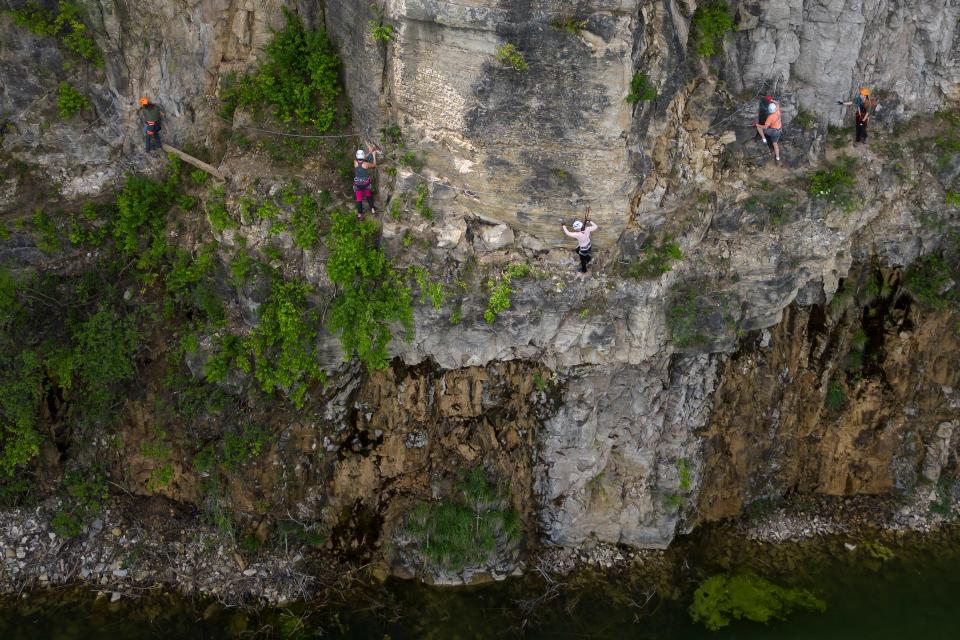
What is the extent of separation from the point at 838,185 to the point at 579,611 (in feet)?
28.4

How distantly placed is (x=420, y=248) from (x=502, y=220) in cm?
135

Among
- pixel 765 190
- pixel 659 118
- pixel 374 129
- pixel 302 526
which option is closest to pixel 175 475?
pixel 302 526

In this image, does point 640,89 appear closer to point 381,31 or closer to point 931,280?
point 381,31

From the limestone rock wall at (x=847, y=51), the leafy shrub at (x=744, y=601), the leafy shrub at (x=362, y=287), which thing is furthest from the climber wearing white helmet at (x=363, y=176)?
the leafy shrub at (x=744, y=601)

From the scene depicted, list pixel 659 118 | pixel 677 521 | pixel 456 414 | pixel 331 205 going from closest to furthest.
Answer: pixel 659 118 → pixel 331 205 → pixel 456 414 → pixel 677 521

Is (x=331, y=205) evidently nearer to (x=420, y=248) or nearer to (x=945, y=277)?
(x=420, y=248)

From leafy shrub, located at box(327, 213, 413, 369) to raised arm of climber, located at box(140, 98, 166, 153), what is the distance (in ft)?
12.6

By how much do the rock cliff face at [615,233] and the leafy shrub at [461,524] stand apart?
0.43m

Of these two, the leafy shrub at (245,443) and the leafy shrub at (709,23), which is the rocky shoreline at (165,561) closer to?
the leafy shrub at (245,443)

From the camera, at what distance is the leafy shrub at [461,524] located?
13727 millimetres

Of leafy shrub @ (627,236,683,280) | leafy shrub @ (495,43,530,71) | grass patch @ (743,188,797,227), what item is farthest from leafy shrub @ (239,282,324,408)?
grass patch @ (743,188,797,227)

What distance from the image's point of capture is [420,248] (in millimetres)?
11719

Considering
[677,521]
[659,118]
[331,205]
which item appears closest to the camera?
[659,118]

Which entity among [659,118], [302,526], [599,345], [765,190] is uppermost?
[659,118]
